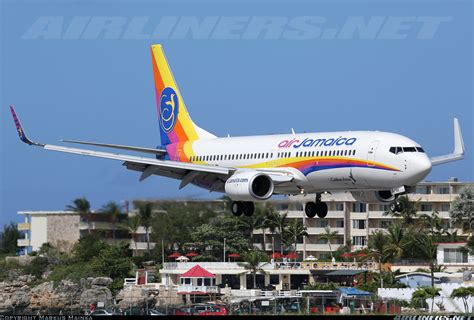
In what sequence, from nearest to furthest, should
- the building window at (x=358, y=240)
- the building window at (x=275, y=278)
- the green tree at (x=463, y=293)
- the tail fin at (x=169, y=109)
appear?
the tail fin at (x=169, y=109) < the green tree at (x=463, y=293) < the building window at (x=275, y=278) < the building window at (x=358, y=240)

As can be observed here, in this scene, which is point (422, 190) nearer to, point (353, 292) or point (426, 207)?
point (426, 207)

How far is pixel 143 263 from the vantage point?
132 meters

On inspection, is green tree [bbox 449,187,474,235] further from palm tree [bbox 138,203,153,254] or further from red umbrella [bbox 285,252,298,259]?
palm tree [bbox 138,203,153,254]

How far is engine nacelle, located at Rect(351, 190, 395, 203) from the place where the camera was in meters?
78.9

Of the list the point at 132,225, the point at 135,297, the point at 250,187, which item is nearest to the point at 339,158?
the point at 250,187

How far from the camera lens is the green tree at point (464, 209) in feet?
483

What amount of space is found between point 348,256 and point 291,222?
8.18m

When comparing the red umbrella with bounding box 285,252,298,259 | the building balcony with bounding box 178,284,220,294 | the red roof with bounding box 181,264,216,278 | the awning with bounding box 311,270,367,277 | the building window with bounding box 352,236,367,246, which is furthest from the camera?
the building window with bounding box 352,236,367,246

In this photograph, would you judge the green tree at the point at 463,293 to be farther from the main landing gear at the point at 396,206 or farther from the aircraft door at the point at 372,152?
the aircraft door at the point at 372,152

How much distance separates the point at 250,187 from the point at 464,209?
73410mm

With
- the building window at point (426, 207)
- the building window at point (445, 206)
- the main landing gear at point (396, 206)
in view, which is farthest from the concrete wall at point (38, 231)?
the main landing gear at point (396, 206)

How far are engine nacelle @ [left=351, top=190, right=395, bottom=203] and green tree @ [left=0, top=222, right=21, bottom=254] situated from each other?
7031cm

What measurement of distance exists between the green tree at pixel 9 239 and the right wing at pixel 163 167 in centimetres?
6050

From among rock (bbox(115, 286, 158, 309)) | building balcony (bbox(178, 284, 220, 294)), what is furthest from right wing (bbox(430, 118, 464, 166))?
building balcony (bbox(178, 284, 220, 294))
